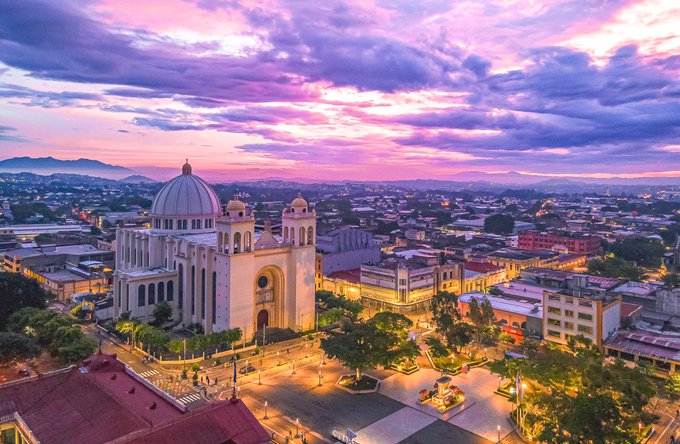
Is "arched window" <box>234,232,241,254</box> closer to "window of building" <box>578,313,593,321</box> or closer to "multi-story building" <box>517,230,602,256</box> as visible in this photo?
"window of building" <box>578,313,593,321</box>

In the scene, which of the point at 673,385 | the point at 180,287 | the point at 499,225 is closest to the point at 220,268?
the point at 180,287

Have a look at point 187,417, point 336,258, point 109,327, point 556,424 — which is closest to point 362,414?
point 556,424

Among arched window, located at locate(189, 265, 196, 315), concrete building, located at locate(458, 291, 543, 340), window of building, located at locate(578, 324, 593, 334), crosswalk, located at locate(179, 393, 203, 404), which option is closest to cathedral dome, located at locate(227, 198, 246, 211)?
arched window, located at locate(189, 265, 196, 315)

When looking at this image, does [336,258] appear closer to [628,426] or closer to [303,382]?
[303,382]

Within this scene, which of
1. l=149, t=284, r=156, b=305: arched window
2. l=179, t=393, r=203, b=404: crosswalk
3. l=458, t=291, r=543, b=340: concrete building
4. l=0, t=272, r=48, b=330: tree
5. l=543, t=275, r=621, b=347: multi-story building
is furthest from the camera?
l=149, t=284, r=156, b=305: arched window

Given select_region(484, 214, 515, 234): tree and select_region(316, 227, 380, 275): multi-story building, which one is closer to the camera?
select_region(316, 227, 380, 275): multi-story building
